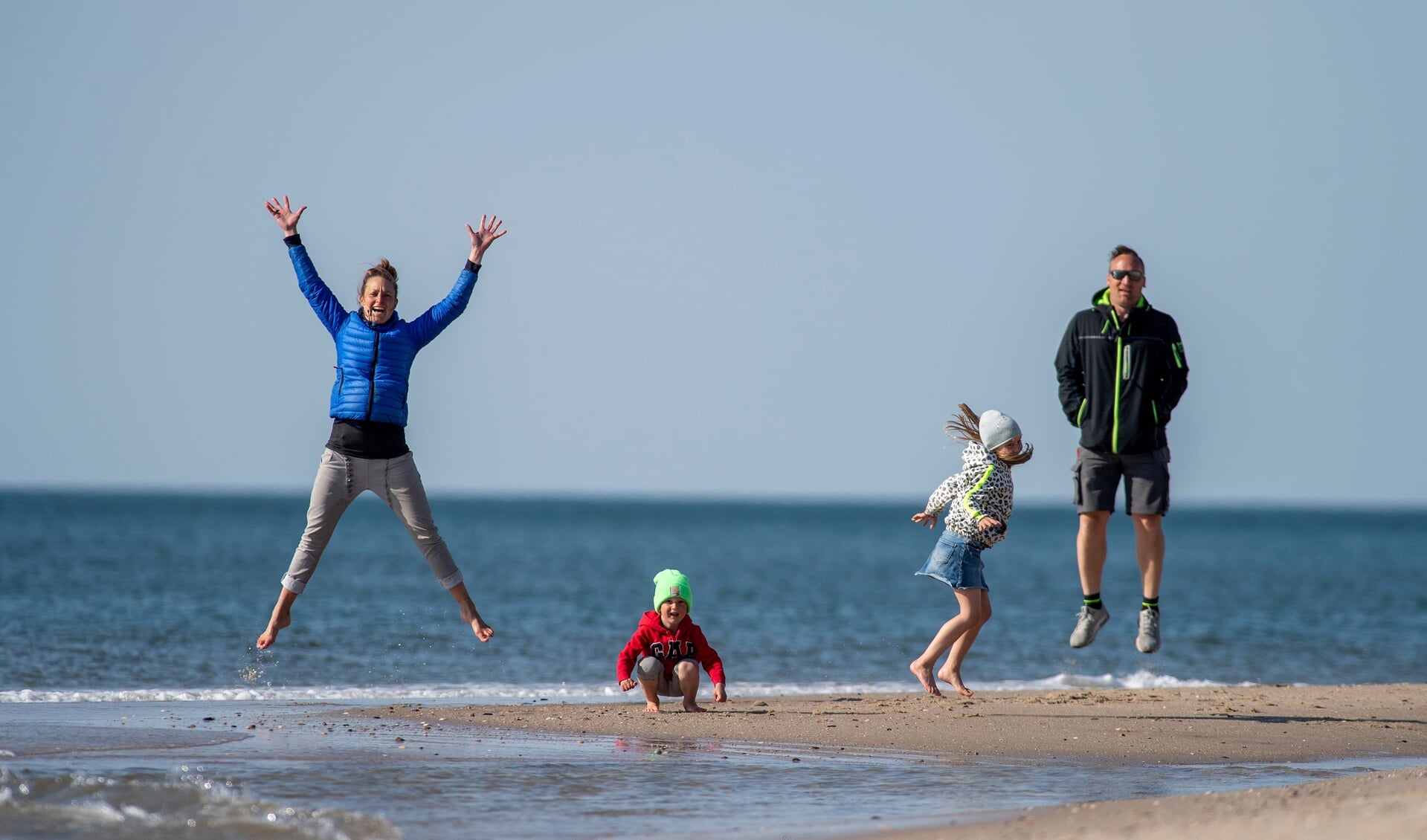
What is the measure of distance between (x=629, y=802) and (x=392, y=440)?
2.98 m

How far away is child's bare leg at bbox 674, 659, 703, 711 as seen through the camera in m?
7.99

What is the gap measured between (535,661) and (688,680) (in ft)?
18.5

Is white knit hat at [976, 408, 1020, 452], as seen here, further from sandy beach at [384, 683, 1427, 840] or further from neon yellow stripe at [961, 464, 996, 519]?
sandy beach at [384, 683, 1427, 840]

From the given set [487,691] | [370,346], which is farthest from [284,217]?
[487,691]

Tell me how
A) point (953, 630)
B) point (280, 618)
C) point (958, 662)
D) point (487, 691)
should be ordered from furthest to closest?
point (487, 691), point (958, 662), point (953, 630), point (280, 618)

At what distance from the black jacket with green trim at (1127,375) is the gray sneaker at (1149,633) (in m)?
1.11

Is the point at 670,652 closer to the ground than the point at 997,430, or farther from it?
closer to the ground

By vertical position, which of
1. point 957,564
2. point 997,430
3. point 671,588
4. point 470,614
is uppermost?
point 997,430

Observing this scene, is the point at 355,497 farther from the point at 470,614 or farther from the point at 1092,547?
the point at 1092,547

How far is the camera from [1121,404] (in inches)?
330

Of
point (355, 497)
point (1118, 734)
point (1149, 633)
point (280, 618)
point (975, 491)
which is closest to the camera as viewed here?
point (355, 497)

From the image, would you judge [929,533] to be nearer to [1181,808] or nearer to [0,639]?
[0,639]

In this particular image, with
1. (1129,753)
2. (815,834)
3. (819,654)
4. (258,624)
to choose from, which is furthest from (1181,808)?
(258,624)

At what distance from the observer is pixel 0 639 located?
1342cm
